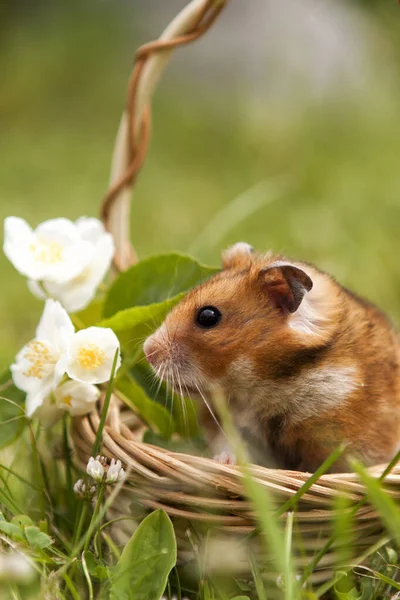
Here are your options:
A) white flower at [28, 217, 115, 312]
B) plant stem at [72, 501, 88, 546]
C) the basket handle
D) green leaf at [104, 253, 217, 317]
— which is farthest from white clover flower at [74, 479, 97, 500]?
the basket handle

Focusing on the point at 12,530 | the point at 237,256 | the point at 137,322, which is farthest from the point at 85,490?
the point at 237,256

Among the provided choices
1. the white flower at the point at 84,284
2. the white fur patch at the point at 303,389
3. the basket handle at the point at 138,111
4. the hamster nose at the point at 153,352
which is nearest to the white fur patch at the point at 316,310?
the white fur patch at the point at 303,389

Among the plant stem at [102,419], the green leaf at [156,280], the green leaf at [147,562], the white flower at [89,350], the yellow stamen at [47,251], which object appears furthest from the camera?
the green leaf at [156,280]

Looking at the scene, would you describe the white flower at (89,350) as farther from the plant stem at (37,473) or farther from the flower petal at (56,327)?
the plant stem at (37,473)

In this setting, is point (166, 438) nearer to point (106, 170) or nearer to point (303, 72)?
point (106, 170)

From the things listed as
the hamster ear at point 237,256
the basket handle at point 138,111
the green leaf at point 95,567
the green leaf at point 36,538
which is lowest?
the green leaf at point 95,567

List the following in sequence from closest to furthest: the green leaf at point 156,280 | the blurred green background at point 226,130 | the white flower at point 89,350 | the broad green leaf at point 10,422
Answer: the white flower at point 89,350, the broad green leaf at point 10,422, the green leaf at point 156,280, the blurred green background at point 226,130

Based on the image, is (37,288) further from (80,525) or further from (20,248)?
(80,525)
